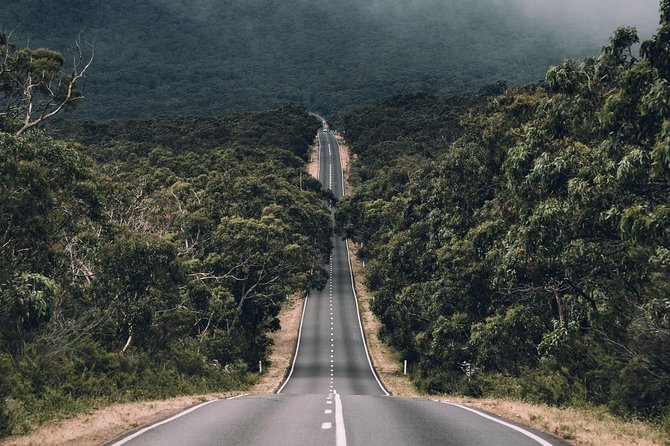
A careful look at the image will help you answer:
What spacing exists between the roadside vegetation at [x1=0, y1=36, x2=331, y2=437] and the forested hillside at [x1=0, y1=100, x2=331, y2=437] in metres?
0.07

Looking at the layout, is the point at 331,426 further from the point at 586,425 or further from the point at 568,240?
the point at 568,240

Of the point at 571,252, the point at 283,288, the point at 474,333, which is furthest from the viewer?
the point at 283,288

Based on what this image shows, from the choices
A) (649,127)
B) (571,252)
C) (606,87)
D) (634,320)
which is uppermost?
(606,87)

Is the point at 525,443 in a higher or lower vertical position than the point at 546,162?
lower

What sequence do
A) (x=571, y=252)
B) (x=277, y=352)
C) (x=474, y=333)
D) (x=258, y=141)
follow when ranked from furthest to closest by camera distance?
(x=258, y=141), (x=277, y=352), (x=474, y=333), (x=571, y=252)

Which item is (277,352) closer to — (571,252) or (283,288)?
(283,288)

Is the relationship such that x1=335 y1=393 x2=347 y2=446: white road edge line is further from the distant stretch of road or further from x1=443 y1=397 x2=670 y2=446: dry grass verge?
x1=443 y1=397 x2=670 y2=446: dry grass verge

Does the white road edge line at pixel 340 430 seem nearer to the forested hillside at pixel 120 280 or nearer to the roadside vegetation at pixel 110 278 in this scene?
the roadside vegetation at pixel 110 278

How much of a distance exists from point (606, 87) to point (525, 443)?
13.0m

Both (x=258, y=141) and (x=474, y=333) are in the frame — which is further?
(x=258, y=141)

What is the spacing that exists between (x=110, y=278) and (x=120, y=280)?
1.43 feet

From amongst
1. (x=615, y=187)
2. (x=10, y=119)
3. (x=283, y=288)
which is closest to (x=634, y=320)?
(x=615, y=187)

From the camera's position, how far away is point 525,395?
2084 centimetres

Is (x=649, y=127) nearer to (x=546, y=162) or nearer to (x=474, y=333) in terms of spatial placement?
(x=546, y=162)
